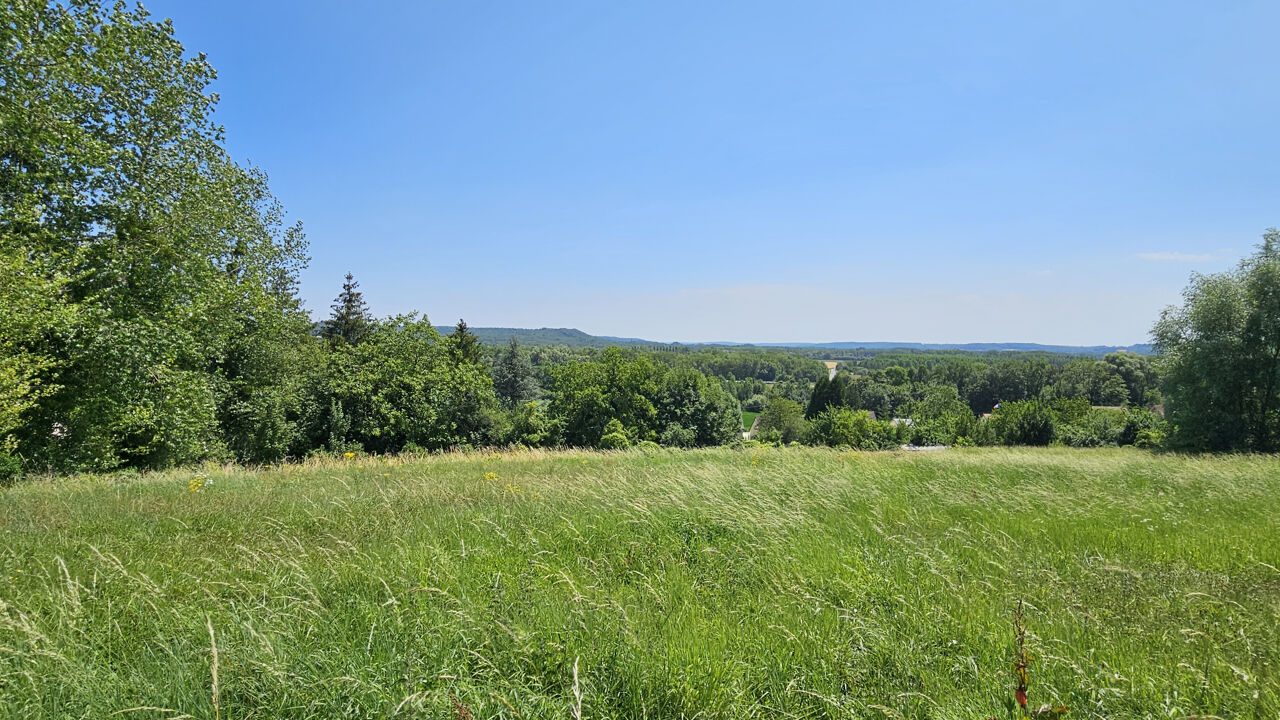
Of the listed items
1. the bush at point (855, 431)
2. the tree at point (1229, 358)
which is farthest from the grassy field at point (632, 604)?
the bush at point (855, 431)

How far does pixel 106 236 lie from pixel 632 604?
15.5 m

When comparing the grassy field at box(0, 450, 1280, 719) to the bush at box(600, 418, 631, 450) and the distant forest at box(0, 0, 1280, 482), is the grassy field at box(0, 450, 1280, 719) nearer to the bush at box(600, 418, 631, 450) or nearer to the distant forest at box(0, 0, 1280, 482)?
the distant forest at box(0, 0, 1280, 482)

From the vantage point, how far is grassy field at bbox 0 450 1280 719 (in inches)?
96.7

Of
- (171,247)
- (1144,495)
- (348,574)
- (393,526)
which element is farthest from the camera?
(171,247)

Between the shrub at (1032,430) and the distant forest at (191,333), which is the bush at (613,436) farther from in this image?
the shrub at (1032,430)

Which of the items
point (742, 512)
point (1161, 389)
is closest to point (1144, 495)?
point (742, 512)

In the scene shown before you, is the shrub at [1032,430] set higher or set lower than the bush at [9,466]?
lower

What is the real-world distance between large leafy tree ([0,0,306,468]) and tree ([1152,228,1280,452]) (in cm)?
3788

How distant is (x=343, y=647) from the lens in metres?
2.76

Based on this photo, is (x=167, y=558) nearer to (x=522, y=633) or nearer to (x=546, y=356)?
(x=522, y=633)

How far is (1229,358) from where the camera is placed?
20.9 metres

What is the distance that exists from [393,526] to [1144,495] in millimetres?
10555

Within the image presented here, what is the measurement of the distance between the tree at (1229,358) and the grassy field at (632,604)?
22.7 m

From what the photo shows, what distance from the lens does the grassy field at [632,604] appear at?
8.05 ft
